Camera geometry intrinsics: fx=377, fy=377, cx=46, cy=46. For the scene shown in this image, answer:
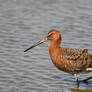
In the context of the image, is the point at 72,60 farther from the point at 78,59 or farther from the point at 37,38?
the point at 37,38

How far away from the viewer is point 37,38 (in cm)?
1256

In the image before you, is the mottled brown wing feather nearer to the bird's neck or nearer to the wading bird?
the wading bird

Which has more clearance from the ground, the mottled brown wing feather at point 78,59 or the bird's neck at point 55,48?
the bird's neck at point 55,48

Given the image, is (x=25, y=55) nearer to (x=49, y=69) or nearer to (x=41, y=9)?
(x=49, y=69)

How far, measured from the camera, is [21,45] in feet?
39.4

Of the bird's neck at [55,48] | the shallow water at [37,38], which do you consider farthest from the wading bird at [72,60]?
the shallow water at [37,38]

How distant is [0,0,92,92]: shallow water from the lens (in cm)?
968

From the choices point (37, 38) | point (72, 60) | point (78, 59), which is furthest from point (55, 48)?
point (37, 38)

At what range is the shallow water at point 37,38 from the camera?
9.68 m

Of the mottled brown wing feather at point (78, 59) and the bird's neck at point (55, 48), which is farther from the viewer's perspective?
the bird's neck at point (55, 48)

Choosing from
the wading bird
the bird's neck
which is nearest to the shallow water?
the wading bird

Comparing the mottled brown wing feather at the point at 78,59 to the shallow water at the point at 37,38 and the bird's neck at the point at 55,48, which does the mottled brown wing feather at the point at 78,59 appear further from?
the shallow water at the point at 37,38

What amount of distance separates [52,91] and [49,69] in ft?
4.45

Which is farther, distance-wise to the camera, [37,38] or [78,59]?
[37,38]
